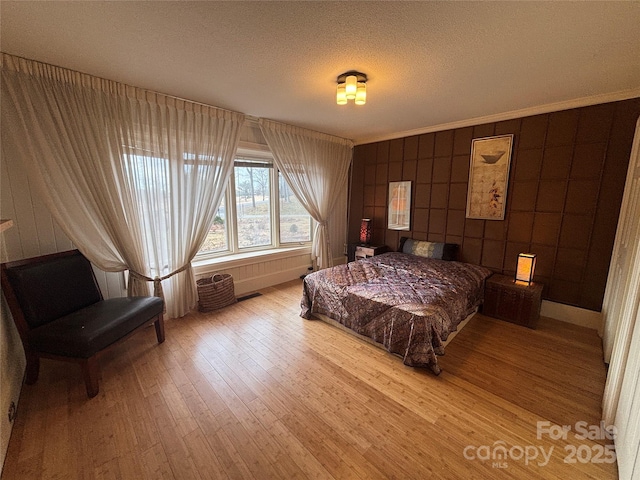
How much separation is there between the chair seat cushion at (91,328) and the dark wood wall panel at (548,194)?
3.82m

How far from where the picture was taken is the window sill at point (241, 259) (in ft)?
10.8

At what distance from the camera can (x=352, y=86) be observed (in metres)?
2.08

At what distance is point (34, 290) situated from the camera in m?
1.86

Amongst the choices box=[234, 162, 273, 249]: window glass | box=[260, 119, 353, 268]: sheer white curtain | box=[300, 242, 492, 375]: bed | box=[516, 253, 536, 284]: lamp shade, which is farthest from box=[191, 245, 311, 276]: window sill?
box=[516, 253, 536, 284]: lamp shade

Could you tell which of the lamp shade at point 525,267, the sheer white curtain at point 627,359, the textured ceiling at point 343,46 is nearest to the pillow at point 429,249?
the lamp shade at point 525,267

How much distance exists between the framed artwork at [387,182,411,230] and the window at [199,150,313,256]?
155cm

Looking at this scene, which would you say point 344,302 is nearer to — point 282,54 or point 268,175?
point 282,54

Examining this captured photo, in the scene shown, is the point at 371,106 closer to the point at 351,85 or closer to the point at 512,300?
the point at 351,85

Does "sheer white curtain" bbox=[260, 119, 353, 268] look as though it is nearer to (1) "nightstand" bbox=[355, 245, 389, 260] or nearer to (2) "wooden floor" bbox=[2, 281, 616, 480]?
(1) "nightstand" bbox=[355, 245, 389, 260]

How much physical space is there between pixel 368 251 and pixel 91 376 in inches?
143

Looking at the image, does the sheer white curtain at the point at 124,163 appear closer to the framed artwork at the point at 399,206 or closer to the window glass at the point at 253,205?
the window glass at the point at 253,205

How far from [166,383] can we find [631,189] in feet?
14.3

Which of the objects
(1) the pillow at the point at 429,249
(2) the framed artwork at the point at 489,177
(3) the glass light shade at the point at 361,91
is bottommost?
(1) the pillow at the point at 429,249

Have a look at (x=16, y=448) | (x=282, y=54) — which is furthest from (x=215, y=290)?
(x=282, y=54)
